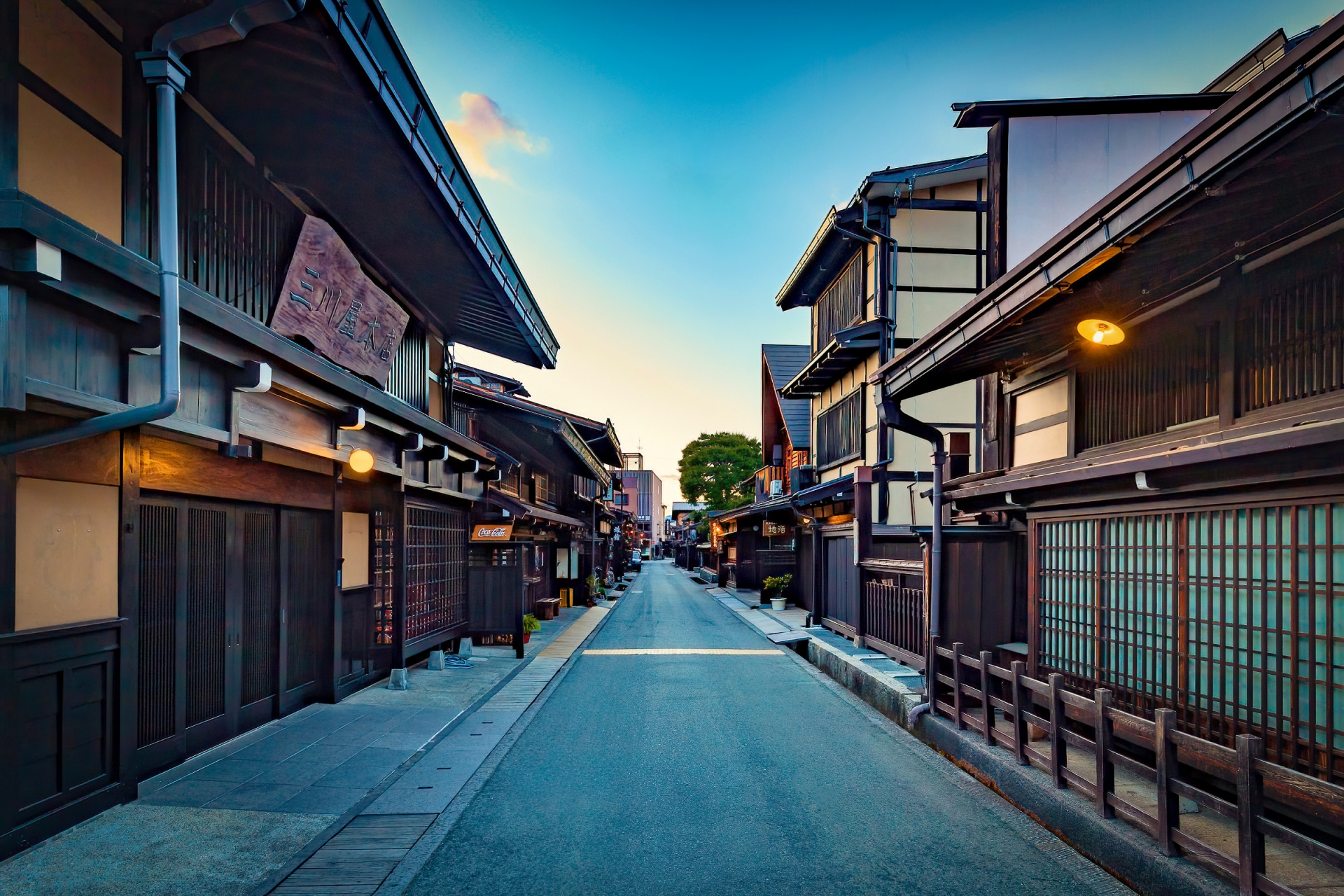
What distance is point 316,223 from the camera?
9.37 metres

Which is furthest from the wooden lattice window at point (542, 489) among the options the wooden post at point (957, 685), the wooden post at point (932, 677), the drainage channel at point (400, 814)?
the wooden post at point (957, 685)

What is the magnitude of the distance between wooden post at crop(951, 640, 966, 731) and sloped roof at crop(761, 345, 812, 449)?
2110cm

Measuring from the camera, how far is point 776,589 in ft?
93.9

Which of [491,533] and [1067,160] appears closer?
[1067,160]

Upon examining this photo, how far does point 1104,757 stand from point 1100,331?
151 inches

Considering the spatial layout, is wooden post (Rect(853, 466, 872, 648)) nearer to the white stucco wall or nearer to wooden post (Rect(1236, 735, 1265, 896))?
the white stucco wall

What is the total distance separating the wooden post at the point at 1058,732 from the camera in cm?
659

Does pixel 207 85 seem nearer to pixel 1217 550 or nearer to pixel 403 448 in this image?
pixel 403 448

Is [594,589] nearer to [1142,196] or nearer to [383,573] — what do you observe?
[383,573]

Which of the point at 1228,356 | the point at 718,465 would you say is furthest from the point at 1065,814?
the point at 718,465

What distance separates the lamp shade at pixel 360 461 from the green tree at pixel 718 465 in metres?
54.3

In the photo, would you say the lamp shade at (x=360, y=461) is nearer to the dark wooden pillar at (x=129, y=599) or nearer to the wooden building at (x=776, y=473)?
the dark wooden pillar at (x=129, y=599)

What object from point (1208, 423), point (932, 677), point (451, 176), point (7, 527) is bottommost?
point (932, 677)

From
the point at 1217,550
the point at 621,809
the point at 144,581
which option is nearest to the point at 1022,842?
the point at 1217,550
